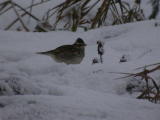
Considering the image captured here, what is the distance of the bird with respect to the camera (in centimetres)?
193

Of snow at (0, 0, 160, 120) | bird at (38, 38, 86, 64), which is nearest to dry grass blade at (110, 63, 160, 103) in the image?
snow at (0, 0, 160, 120)

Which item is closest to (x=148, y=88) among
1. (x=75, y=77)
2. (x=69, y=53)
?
(x=75, y=77)

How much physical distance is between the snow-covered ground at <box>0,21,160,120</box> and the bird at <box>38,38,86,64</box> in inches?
1.5

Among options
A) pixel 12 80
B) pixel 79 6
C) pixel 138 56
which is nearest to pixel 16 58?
pixel 12 80

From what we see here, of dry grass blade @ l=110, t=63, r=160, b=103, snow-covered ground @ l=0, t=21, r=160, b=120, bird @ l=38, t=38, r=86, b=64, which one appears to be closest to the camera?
snow-covered ground @ l=0, t=21, r=160, b=120

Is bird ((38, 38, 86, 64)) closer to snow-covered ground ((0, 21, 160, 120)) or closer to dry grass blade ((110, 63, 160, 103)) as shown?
snow-covered ground ((0, 21, 160, 120))

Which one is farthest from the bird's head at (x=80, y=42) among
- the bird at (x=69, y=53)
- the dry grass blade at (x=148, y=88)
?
the dry grass blade at (x=148, y=88)

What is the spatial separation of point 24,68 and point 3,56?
0.23m

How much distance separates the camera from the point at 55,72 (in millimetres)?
1635

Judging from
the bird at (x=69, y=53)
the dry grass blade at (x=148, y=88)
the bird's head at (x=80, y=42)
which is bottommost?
the dry grass blade at (x=148, y=88)

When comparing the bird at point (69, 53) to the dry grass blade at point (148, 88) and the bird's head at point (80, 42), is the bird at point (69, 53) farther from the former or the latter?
the dry grass blade at point (148, 88)

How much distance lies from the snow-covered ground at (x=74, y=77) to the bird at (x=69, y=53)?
0.13 feet

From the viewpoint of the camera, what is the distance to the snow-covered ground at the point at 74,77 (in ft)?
3.63

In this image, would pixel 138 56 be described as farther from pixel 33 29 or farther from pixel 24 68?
pixel 33 29
